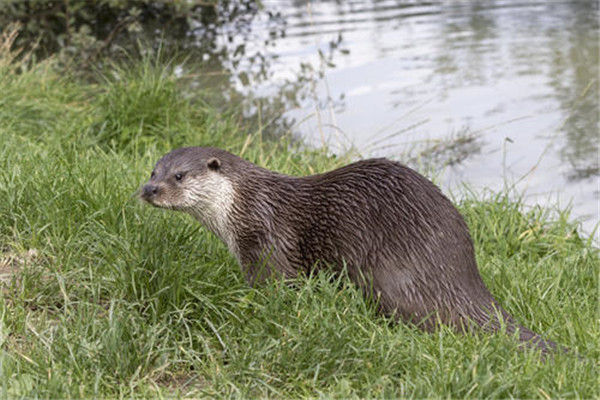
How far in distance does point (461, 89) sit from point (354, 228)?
3.97 m

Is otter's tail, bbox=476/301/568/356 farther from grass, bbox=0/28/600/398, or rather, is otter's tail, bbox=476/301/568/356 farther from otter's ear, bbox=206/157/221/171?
otter's ear, bbox=206/157/221/171

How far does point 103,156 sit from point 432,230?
2110mm

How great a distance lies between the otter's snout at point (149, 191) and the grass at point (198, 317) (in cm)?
10

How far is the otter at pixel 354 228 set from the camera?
285 centimetres

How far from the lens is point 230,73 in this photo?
22.7 feet

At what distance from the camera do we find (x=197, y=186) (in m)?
3.12

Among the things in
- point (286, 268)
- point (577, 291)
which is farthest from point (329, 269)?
point (577, 291)

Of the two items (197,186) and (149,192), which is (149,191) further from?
(197,186)

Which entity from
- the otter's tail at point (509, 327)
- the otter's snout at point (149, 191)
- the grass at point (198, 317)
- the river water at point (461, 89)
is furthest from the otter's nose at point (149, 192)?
the river water at point (461, 89)

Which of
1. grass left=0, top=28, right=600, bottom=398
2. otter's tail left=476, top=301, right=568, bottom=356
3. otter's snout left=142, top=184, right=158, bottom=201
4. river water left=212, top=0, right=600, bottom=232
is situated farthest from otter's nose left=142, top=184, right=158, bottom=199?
river water left=212, top=0, right=600, bottom=232

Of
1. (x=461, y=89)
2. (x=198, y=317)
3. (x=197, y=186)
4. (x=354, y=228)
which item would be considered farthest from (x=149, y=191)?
(x=461, y=89)

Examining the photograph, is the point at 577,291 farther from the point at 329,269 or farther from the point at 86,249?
the point at 86,249

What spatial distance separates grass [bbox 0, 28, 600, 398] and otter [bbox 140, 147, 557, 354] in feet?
0.30

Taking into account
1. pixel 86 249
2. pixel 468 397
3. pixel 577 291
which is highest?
pixel 86 249
